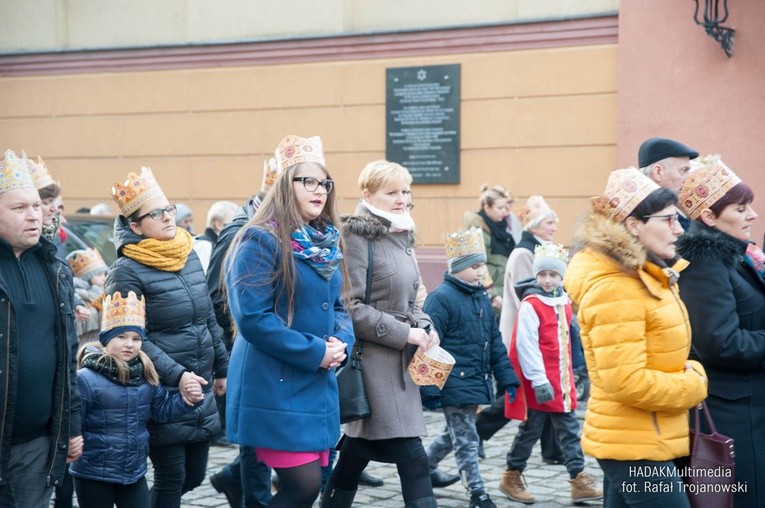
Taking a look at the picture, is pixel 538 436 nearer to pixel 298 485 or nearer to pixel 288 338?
pixel 298 485

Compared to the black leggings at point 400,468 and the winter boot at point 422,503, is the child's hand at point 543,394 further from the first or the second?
the winter boot at point 422,503

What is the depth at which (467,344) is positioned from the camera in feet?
22.7

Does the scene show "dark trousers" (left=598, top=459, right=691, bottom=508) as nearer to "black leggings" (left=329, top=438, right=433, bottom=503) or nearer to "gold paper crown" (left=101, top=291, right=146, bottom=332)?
"black leggings" (left=329, top=438, right=433, bottom=503)

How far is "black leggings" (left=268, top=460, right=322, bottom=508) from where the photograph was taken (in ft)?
15.6

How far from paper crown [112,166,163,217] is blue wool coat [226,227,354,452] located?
94 centimetres

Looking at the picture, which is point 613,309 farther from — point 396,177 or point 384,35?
point 384,35

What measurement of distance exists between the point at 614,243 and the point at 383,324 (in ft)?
4.91

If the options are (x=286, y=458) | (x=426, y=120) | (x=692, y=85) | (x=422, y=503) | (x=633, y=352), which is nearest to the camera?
(x=633, y=352)

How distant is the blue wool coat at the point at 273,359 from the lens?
470 centimetres

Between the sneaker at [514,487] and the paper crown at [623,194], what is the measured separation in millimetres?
3000

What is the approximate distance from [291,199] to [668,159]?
2.24m

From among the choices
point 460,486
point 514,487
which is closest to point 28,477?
point 514,487

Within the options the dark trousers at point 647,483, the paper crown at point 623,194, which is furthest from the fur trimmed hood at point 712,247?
the dark trousers at point 647,483

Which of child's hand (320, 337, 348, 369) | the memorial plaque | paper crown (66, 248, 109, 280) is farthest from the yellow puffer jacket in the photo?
the memorial plaque
